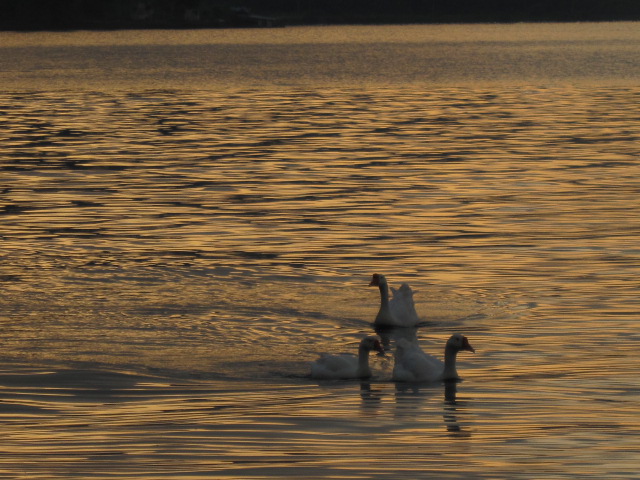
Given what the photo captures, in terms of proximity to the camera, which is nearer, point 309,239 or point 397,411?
point 397,411

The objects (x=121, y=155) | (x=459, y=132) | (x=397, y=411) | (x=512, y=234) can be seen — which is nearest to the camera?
(x=397, y=411)

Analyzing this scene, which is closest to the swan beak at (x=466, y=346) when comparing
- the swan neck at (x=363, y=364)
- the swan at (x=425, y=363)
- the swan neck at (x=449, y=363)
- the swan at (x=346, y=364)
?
the swan at (x=425, y=363)

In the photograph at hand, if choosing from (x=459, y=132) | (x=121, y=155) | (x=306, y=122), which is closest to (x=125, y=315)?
(x=121, y=155)

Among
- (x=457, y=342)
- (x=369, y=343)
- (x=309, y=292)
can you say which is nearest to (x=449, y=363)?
(x=457, y=342)

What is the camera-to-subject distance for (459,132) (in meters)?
48.6

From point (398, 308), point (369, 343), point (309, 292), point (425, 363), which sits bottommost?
point (309, 292)

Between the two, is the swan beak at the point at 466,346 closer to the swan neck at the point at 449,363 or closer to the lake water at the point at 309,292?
Result: the swan neck at the point at 449,363

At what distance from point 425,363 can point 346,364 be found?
87 cm

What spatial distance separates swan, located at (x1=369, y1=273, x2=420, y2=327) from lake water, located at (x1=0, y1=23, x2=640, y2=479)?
323mm

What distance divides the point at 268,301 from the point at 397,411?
6079 mm

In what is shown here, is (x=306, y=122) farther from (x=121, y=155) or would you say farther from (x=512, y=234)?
(x=512, y=234)

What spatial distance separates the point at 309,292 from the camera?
69.5ft

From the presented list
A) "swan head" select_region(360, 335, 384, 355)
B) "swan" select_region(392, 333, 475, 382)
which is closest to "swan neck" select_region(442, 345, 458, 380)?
"swan" select_region(392, 333, 475, 382)

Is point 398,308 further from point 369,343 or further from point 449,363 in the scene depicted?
point 449,363
